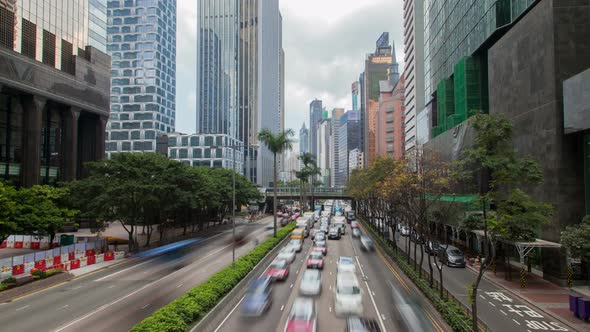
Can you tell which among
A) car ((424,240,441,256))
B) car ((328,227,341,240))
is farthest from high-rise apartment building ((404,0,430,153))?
car ((424,240,441,256))

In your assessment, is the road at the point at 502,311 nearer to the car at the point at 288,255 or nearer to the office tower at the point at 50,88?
the car at the point at 288,255

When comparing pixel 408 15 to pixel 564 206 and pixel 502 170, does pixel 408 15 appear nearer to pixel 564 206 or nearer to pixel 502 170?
pixel 564 206

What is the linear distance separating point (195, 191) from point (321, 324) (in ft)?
120

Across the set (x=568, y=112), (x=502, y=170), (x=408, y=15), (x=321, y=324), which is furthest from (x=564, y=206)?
(x=408, y=15)

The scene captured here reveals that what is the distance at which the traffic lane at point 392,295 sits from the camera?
20484mm

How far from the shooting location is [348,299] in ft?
72.7

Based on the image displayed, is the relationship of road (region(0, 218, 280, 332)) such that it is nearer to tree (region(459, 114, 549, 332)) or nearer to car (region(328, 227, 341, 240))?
tree (region(459, 114, 549, 332))

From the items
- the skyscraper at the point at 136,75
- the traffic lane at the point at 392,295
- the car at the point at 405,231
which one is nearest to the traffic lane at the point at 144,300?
the traffic lane at the point at 392,295

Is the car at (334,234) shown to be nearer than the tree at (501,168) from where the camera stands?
No

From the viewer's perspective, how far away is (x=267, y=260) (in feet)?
125

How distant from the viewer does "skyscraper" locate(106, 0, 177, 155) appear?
450 ft

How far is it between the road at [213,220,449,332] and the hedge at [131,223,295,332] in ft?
4.50

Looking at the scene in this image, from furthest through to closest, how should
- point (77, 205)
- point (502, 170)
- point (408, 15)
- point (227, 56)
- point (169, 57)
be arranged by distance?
1. point (227, 56)
2. point (169, 57)
3. point (408, 15)
4. point (77, 205)
5. point (502, 170)

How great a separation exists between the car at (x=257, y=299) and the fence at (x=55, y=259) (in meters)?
19.1
